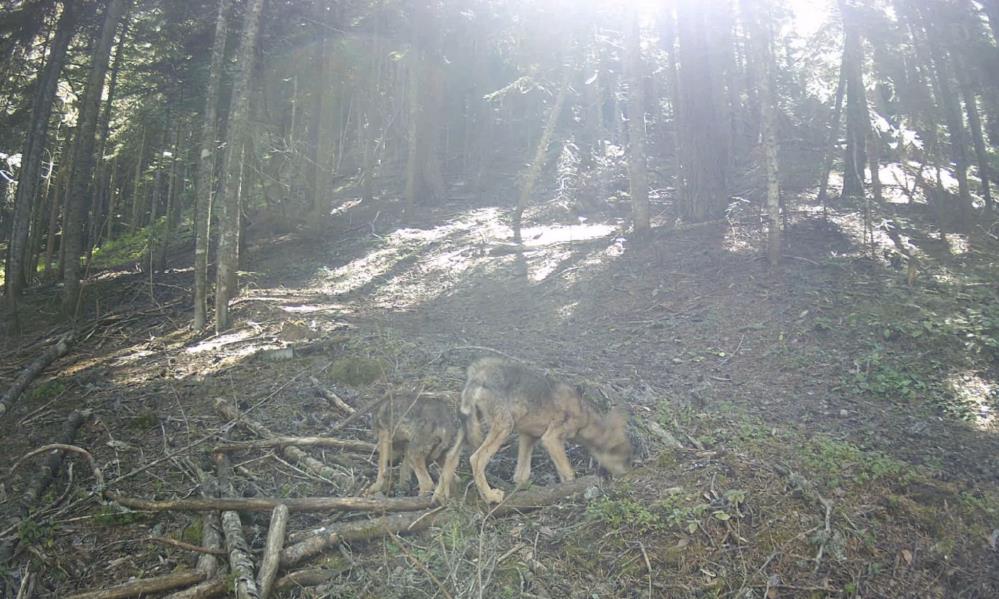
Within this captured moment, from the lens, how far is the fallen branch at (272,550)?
5586 mm

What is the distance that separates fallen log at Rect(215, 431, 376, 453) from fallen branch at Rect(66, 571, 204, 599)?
2.15 metres

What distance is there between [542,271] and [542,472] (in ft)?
36.1

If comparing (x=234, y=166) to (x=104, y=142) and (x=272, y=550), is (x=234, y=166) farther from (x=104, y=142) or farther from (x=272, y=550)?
(x=104, y=142)

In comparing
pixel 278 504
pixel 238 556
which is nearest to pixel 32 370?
pixel 278 504

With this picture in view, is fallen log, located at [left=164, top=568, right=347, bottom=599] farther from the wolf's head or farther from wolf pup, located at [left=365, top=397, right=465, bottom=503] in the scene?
the wolf's head

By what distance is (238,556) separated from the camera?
228 inches

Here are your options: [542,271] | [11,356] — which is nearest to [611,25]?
[542,271]

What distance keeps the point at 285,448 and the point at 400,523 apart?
224 centimetres

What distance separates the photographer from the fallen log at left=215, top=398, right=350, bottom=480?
7574mm

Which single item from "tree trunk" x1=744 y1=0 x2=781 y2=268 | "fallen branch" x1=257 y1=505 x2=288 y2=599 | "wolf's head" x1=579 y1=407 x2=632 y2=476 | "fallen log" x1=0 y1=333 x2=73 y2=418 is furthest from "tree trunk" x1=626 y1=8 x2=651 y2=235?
"fallen branch" x1=257 y1=505 x2=288 y2=599

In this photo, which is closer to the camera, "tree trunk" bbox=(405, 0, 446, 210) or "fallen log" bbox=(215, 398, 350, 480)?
"fallen log" bbox=(215, 398, 350, 480)

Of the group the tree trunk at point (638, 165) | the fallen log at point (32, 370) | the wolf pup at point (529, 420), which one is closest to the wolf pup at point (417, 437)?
the wolf pup at point (529, 420)

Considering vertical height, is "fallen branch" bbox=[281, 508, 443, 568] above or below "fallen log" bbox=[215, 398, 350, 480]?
below

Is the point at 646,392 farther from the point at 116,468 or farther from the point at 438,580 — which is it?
the point at 116,468
